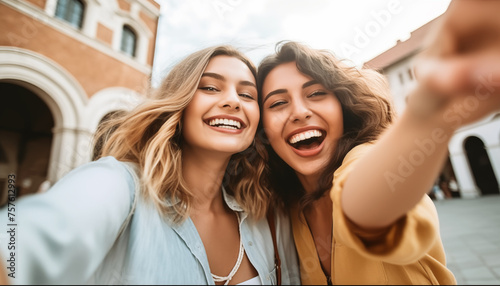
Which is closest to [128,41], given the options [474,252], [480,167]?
[474,252]

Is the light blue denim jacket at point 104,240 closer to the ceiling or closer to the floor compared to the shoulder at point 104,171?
closer to the floor

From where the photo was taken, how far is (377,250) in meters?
0.57

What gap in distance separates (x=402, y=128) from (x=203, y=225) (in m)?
1.15

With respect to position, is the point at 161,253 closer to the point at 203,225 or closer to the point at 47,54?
the point at 203,225

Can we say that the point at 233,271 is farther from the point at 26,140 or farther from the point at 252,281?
the point at 26,140

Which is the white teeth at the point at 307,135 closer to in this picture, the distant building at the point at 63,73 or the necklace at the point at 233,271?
the necklace at the point at 233,271

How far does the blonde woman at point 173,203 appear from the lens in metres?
0.62

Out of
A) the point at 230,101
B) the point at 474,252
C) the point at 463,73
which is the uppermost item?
the point at 230,101

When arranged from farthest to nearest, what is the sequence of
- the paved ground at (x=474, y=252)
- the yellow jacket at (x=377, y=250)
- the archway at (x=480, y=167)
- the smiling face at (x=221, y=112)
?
the archway at (x=480, y=167) < the paved ground at (x=474, y=252) < the smiling face at (x=221, y=112) < the yellow jacket at (x=377, y=250)

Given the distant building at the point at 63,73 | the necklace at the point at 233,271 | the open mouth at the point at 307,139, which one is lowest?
the necklace at the point at 233,271

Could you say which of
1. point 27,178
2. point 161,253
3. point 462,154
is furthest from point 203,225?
point 462,154

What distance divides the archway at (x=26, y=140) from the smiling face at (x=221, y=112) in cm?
777

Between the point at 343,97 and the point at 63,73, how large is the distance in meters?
5.68
